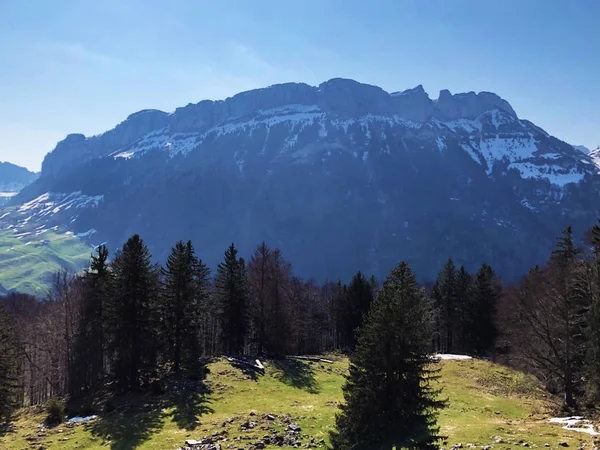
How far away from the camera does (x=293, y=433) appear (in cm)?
3328

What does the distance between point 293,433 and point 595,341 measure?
77.3 ft

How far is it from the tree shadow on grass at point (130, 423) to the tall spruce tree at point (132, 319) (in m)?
→ 4.07

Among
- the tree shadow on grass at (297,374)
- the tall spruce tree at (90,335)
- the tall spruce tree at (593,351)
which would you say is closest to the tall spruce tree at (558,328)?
the tall spruce tree at (593,351)

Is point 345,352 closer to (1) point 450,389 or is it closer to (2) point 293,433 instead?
(1) point 450,389

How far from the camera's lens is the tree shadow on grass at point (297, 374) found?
51.6m

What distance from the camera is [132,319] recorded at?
1982 inches

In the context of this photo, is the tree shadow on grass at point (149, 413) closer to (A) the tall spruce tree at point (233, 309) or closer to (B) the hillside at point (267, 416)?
(B) the hillside at point (267, 416)

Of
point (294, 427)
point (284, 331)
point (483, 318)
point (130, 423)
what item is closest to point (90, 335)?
point (130, 423)

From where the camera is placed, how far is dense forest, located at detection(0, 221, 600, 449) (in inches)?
962

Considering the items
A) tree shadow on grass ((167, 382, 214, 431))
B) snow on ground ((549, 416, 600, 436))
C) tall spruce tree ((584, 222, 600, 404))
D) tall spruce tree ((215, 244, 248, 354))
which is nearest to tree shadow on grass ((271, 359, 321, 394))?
tall spruce tree ((215, 244, 248, 354))

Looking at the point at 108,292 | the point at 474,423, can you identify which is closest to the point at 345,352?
the point at 108,292

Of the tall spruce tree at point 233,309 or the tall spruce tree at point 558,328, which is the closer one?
the tall spruce tree at point 558,328

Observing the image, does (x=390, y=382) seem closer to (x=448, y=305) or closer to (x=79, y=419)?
(x=79, y=419)

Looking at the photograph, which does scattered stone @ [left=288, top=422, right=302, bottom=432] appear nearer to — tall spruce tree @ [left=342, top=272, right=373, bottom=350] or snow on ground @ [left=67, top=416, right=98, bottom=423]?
snow on ground @ [left=67, top=416, right=98, bottom=423]
